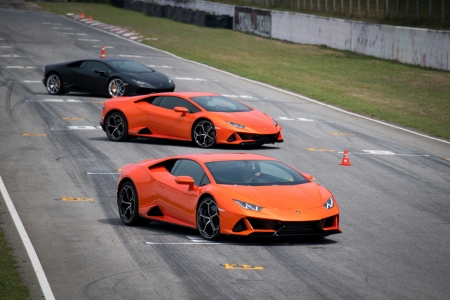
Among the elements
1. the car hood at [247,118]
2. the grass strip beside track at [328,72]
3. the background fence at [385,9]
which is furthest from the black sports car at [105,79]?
the background fence at [385,9]

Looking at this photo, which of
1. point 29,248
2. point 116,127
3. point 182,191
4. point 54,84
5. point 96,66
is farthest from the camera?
point 54,84

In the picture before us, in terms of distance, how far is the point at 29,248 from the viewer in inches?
467

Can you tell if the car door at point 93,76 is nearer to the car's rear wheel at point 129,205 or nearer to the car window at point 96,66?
the car window at point 96,66

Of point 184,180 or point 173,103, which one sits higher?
point 184,180

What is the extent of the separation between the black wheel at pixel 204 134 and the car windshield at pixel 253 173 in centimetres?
777

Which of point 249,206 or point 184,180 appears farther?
point 184,180

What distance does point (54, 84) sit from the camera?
30203 millimetres

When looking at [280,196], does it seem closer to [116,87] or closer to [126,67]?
[116,87]

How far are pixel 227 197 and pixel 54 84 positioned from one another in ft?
62.8

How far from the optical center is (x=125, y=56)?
42.9 m

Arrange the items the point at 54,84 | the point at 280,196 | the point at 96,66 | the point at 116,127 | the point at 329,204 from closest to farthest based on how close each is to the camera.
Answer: the point at 280,196 → the point at 329,204 → the point at 116,127 → the point at 96,66 → the point at 54,84

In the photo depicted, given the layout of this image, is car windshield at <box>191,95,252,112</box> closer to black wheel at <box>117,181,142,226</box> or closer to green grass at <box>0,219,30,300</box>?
black wheel at <box>117,181,142,226</box>

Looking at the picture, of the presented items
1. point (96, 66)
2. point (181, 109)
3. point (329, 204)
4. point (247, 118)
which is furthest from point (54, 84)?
point (329, 204)

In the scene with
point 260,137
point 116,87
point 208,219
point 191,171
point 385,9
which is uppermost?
point 385,9
